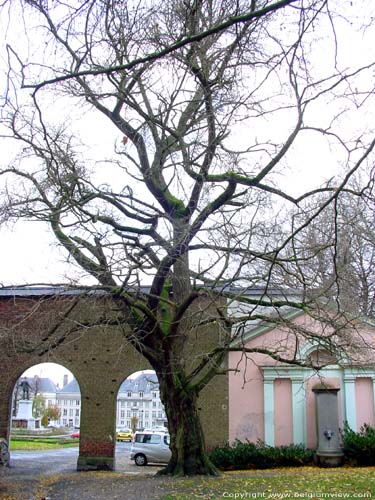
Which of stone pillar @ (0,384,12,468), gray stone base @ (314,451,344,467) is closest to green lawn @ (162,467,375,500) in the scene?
gray stone base @ (314,451,344,467)

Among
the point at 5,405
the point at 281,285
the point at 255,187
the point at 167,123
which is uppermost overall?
the point at 167,123

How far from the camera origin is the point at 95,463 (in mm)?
20266

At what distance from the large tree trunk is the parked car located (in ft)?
32.1

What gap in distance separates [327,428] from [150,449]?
8.25 m

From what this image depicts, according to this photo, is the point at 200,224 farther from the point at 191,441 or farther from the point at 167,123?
the point at 191,441

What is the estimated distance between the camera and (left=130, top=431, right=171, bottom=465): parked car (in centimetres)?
2394

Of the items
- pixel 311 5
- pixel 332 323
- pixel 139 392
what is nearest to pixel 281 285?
pixel 332 323

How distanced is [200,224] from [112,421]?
11.2 meters

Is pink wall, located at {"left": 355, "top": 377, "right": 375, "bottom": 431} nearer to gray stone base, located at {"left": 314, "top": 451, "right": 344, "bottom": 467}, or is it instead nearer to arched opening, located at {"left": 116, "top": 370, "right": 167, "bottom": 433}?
gray stone base, located at {"left": 314, "top": 451, "right": 344, "bottom": 467}

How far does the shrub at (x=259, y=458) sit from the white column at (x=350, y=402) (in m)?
1.90

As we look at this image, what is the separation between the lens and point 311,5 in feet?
16.3

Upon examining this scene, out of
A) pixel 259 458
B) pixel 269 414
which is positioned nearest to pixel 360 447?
pixel 259 458

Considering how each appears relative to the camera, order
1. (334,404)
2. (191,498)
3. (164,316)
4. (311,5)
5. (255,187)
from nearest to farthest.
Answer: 1. (311,5)
2. (191,498)
3. (255,187)
4. (164,316)
5. (334,404)

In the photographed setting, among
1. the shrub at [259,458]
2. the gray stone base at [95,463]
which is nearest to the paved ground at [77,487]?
the gray stone base at [95,463]
